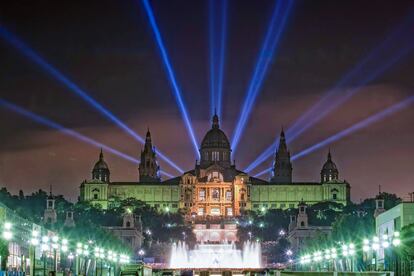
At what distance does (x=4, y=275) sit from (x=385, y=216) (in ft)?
188

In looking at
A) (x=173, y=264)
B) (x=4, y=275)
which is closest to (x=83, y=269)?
(x=4, y=275)

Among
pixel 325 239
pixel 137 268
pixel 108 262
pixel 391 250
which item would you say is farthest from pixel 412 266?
pixel 325 239

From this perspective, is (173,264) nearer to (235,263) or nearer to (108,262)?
(235,263)

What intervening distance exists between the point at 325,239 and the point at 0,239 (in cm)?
8073

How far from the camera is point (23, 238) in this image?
314 feet

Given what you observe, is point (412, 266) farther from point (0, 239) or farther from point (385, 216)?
point (385, 216)

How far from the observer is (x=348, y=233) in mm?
128125

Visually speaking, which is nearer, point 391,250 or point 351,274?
point 351,274

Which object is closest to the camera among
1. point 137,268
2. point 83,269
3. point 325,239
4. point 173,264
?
point 137,268

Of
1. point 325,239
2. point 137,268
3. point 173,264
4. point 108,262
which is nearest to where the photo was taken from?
point 137,268

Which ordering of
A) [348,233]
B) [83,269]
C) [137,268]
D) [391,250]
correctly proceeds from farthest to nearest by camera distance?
1. [348,233]
2. [83,269]
3. [391,250]
4. [137,268]

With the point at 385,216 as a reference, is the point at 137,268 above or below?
below

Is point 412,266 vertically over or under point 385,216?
under

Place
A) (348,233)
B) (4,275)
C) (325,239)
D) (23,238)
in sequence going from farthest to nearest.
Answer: (325,239), (348,233), (23,238), (4,275)
